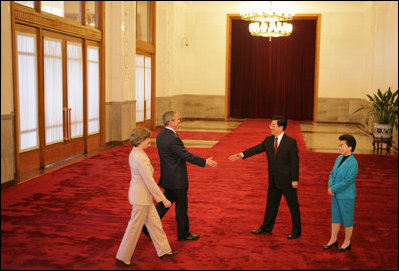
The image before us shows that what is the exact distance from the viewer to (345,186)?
4.60m

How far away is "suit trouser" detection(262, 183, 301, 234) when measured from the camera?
16.8 ft

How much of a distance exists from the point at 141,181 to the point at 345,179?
1.86m

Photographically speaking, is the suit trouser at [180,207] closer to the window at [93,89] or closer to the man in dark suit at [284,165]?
the man in dark suit at [284,165]

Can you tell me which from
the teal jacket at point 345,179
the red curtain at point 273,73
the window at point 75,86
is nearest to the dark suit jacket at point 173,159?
the teal jacket at point 345,179

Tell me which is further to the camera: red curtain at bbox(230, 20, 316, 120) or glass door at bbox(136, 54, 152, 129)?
red curtain at bbox(230, 20, 316, 120)

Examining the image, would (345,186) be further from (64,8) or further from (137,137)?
(64,8)

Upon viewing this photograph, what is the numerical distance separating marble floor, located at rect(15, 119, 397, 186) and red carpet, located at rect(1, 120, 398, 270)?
139 centimetres

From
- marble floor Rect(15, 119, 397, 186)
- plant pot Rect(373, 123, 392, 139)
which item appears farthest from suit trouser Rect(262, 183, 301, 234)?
plant pot Rect(373, 123, 392, 139)

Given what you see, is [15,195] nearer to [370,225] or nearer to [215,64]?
[370,225]

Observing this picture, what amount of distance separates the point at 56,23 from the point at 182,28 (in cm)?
Result: 1041

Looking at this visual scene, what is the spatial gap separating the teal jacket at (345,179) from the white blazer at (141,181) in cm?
164

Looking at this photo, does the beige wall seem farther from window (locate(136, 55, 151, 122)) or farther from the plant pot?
the plant pot

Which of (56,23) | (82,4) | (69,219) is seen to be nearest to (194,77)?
(82,4)

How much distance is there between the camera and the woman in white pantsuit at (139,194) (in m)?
4.21
